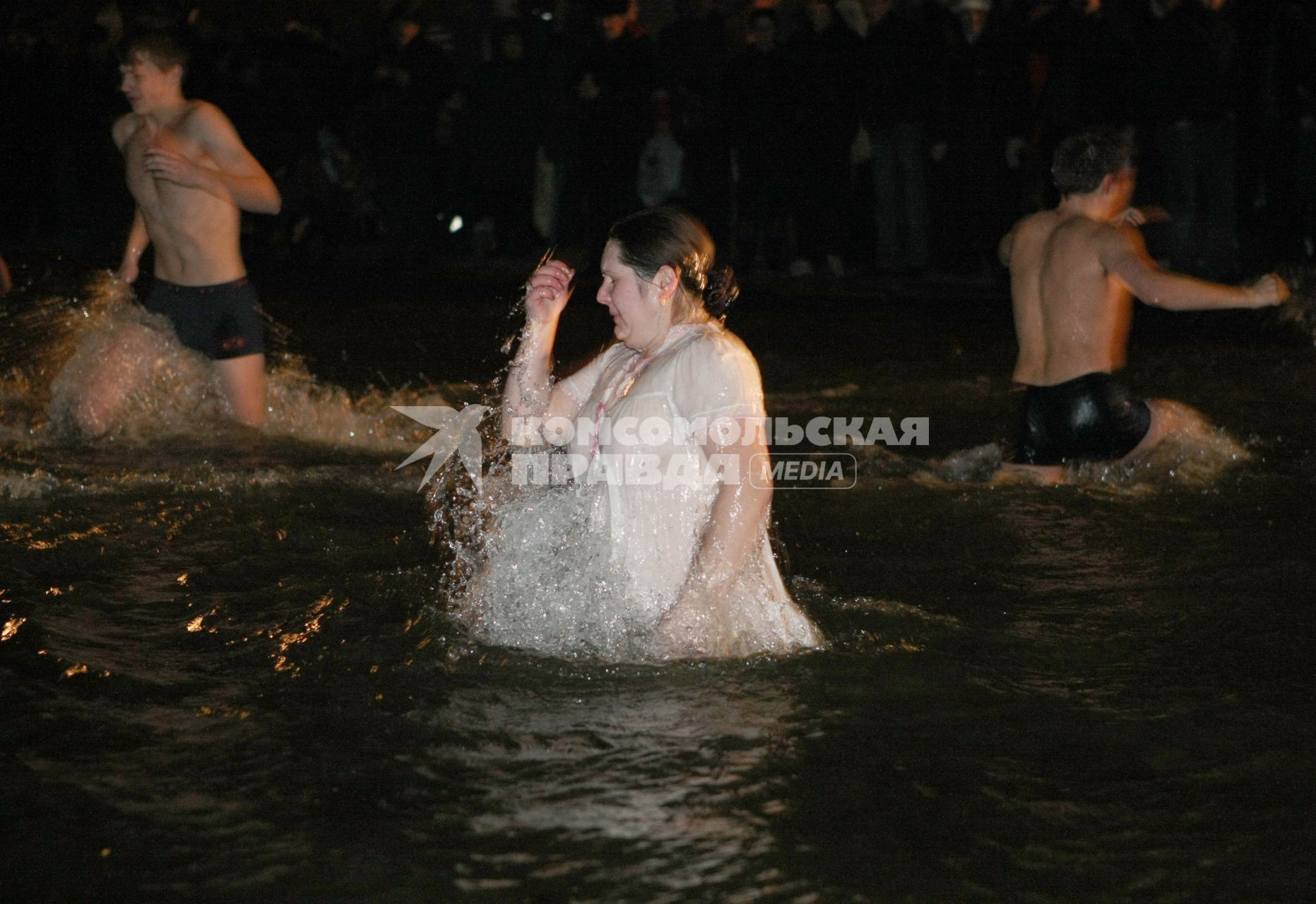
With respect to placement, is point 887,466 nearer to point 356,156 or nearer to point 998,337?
point 998,337

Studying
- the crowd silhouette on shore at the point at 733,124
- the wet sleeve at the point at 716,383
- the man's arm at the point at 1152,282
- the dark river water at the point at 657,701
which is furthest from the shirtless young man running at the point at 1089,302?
the crowd silhouette on shore at the point at 733,124

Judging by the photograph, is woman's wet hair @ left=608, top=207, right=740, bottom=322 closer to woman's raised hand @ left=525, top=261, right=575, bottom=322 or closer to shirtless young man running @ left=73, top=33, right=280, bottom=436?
woman's raised hand @ left=525, top=261, right=575, bottom=322

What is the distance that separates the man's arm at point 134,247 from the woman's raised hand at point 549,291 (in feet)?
12.1

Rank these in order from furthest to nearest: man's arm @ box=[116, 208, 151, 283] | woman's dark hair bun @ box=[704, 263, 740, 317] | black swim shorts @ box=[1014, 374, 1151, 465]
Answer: man's arm @ box=[116, 208, 151, 283] < black swim shorts @ box=[1014, 374, 1151, 465] < woman's dark hair bun @ box=[704, 263, 740, 317]

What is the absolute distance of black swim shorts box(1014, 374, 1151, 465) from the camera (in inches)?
267

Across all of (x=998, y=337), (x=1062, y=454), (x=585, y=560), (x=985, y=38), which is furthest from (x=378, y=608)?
(x=985, y=38)

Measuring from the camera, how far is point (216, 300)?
7.38 metres

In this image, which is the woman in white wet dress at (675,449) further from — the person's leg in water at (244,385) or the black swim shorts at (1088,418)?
the person's leg in water at (244,385)

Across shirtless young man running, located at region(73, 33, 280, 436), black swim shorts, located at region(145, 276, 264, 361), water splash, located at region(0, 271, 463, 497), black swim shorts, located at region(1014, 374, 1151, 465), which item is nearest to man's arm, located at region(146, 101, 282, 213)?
shirtless young man running, located at region(73, 33, 280, 436)

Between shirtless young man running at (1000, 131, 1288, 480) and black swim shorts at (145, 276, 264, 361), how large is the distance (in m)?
3.25

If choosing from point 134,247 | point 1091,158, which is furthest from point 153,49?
point 1091,158

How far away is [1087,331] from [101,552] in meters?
3.77

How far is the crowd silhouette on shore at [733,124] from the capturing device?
1215 centimetres

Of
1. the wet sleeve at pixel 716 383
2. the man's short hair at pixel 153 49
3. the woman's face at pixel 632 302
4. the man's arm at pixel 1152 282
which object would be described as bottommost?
the wet sleeve at pixel 716 383
